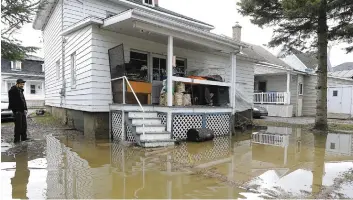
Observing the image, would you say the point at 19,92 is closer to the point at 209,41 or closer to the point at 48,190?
the point at 48,190

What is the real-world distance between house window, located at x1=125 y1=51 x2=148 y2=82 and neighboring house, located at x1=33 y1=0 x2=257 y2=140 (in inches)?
1.6

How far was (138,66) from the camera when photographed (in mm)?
10047

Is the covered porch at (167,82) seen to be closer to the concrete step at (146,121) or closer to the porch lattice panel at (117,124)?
the porch lattice panel at (117,124)

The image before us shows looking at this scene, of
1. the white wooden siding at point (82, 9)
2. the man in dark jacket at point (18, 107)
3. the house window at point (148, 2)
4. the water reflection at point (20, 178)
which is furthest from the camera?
the house window at point (148, 2)

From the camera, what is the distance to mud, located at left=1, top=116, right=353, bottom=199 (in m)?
3.80

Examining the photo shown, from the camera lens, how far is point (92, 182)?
4.18 meters

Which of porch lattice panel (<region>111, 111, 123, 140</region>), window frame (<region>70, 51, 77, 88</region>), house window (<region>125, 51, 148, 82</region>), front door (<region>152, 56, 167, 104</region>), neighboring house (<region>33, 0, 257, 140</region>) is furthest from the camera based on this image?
window frame (<region>70, 51, 77, 88</region>)

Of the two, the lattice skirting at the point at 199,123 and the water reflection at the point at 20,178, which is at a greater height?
the lattice skirting at the point at 199,123

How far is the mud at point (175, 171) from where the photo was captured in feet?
12.5

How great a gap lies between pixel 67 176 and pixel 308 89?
20.2m

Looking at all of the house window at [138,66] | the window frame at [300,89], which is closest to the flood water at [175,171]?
the house window at [138,66]

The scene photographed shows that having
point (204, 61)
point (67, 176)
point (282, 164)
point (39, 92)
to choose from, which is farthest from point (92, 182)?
point (39, 92)

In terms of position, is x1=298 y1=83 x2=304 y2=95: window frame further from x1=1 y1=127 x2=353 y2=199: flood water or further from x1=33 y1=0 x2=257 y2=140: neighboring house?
x1=1 y1=127 x2=353 y2=199: flood water

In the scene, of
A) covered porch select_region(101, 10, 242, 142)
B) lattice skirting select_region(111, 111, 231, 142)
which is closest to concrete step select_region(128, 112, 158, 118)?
covered porch select_region(101, 10, 242, 142)
